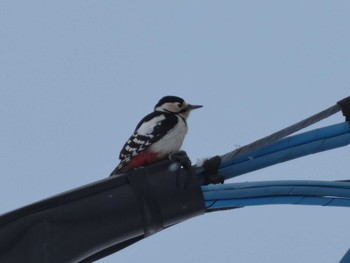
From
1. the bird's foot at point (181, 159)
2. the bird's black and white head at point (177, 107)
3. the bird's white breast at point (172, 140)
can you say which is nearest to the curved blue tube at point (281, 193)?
the bird's foot at point (181, 159)

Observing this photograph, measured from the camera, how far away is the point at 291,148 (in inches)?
78.2

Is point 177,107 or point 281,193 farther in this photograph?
point 177,107

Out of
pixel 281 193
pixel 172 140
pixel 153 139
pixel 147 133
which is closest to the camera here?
pixel 281 193

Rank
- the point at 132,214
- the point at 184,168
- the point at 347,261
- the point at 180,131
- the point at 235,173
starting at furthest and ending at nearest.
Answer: the point at 180,131 → the point at 235,173 → the point at 184,168 → the point at 132,214 → the point at 347,261

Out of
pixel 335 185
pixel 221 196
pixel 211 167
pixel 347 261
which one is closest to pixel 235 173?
pixel 211 167

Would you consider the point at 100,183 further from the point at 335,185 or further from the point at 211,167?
the point at 335,185

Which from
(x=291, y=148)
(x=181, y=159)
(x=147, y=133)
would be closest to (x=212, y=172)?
(x=181, y=159)

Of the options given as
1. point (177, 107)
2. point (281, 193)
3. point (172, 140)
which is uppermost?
point (177, 107)

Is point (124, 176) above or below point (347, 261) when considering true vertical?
above

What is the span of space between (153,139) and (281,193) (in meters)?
1.46

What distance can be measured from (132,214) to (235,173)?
1.39 ft

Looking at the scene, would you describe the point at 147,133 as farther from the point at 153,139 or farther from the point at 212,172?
the point at 212,172

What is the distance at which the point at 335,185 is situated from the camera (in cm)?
174

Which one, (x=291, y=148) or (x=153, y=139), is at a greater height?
(x=153, y=139)
